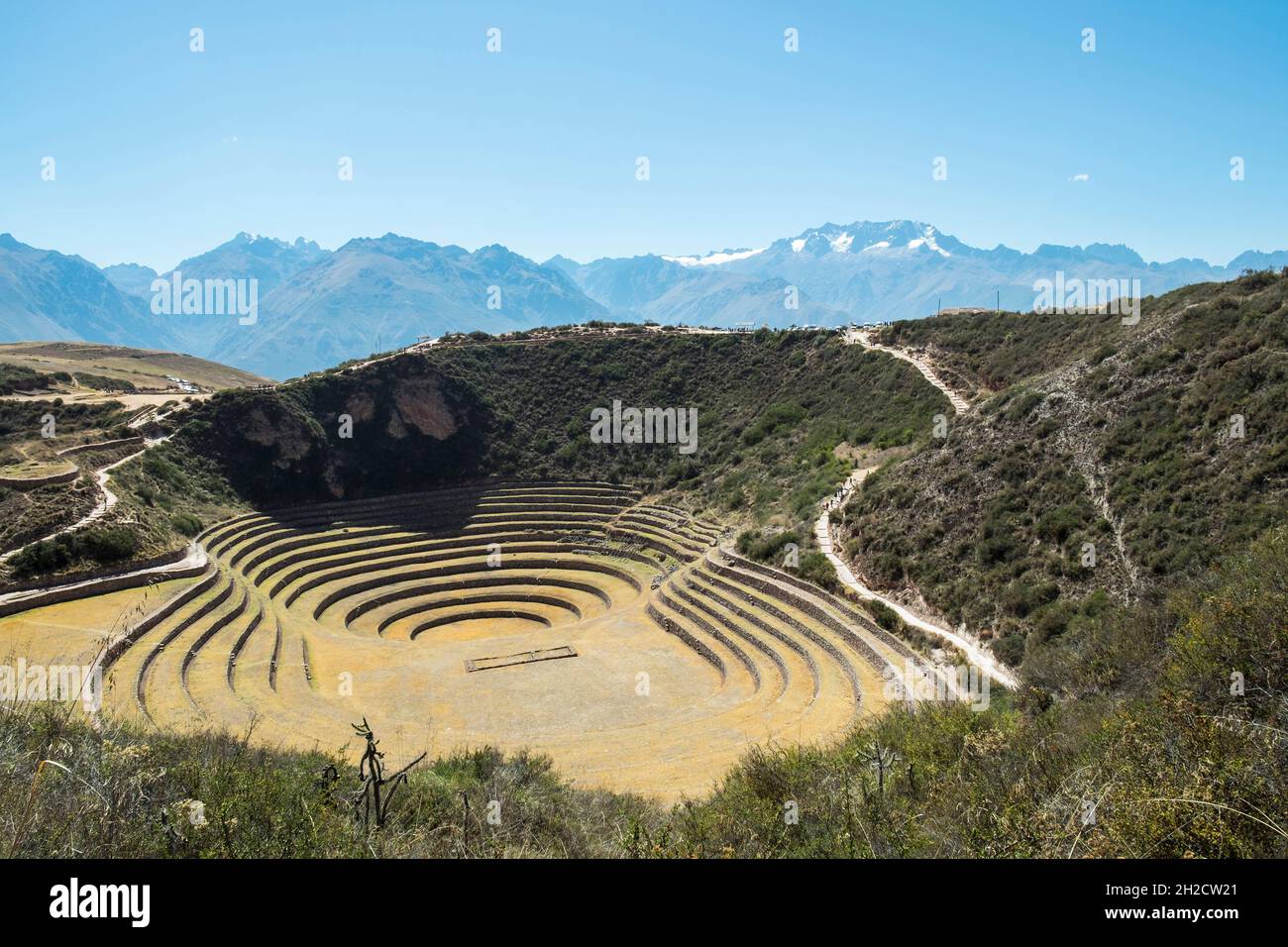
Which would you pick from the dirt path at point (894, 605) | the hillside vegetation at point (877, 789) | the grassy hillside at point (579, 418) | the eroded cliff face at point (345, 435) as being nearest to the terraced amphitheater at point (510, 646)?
the dirt path at point (894, 605)

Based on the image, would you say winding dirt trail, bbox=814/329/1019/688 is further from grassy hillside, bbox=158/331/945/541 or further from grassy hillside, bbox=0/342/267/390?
grassy hillside, bbox=0/342/267/390

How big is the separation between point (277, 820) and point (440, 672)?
17229 millimetres

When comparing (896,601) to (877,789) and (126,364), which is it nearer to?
(877,789)

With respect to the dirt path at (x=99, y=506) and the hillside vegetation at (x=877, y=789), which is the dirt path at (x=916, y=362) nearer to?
the hillside vegetation at (x=877, y=789)

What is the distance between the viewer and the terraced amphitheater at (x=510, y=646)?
19.6 meters

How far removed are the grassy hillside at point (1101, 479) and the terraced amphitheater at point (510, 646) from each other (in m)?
3.75

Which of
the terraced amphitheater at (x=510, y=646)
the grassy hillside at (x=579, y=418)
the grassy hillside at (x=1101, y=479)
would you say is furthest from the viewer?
the grassy hillside at (x=579, y=418)

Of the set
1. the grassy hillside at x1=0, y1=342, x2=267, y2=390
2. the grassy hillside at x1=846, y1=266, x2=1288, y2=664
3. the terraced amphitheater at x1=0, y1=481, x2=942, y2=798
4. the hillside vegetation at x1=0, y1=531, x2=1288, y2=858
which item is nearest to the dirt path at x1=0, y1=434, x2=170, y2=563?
the terraced amphitheater at x1=0, y1=481, x2=942, y2=798

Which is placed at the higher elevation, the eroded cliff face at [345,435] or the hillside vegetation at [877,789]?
the eroded cliff face at [345,435]

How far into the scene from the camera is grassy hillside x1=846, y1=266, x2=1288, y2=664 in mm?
19031

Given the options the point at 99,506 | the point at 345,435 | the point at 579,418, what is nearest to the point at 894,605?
the point at 99,506
